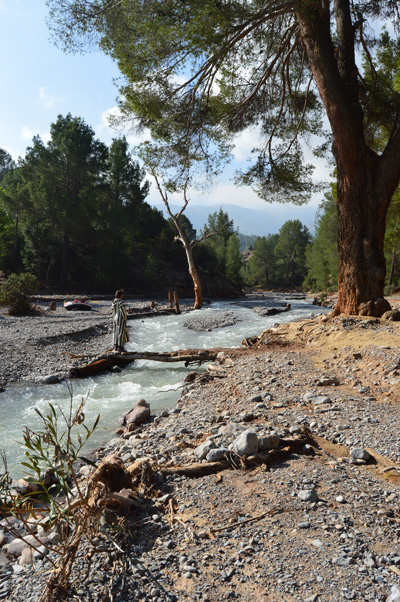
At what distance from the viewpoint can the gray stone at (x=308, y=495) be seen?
11.1 ft

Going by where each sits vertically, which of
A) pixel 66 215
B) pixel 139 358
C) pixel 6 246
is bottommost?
pixel 139 358

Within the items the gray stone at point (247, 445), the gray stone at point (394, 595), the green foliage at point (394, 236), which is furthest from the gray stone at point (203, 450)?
the green foliage at point (394, 236)

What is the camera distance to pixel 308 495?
11.1 ft

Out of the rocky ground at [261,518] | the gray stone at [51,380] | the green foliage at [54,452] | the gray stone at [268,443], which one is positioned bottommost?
the gray stone at [51,380]

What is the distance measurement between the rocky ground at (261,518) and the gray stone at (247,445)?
0.6 inches

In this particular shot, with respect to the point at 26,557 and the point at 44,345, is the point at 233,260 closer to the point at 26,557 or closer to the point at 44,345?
the point at 44,345

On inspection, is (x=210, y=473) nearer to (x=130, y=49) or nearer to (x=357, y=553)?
(x=357, y=553)

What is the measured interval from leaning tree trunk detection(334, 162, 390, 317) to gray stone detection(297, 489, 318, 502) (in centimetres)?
755

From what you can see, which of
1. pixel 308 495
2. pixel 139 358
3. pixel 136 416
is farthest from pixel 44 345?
pixel 308 495

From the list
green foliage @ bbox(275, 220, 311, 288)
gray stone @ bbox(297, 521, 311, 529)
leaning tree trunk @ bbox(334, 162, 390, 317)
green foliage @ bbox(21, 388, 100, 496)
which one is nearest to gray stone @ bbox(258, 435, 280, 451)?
gray stone @ bbox(297, 521, 311, 529)

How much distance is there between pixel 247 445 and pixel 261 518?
1.02 metres

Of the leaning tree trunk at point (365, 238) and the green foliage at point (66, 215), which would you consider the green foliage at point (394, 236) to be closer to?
the leaning tree trunk at point (365, 238)

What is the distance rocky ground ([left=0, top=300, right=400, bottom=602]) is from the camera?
2566 mm

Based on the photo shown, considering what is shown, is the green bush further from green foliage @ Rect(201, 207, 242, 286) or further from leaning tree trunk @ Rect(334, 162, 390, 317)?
leaning tree trunk @ Rect(334, 162, 390, 317)
